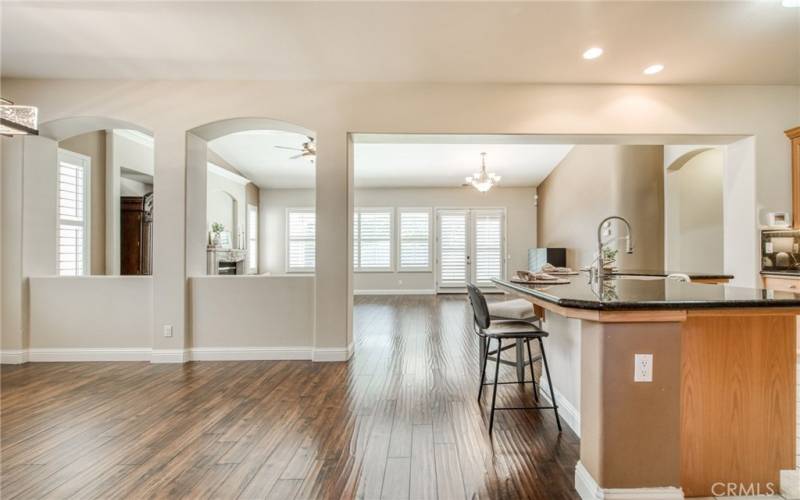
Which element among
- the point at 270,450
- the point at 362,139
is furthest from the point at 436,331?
the point at 270,450

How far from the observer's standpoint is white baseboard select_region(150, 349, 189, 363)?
3.93m

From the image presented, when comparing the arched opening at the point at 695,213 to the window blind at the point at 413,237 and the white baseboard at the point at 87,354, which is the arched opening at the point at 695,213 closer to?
the window blind at the point at 413,237

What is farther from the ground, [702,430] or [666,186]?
[666,186]

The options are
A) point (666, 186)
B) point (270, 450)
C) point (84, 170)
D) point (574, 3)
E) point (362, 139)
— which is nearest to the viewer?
point (270, 450)

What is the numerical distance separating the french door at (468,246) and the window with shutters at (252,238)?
505cm

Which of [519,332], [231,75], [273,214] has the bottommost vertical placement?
[519,332]

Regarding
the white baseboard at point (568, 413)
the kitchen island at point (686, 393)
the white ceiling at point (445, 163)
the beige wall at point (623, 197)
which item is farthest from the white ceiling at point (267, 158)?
the kitchen island at point (686, 393)

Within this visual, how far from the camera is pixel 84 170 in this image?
5.41m

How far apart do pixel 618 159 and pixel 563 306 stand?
557cm

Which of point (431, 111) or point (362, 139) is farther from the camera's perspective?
point (362, 139)

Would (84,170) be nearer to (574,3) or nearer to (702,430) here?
(574,3)

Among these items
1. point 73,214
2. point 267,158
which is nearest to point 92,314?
point 73,214

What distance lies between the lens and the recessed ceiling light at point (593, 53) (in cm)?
338

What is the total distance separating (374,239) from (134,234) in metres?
5.50
